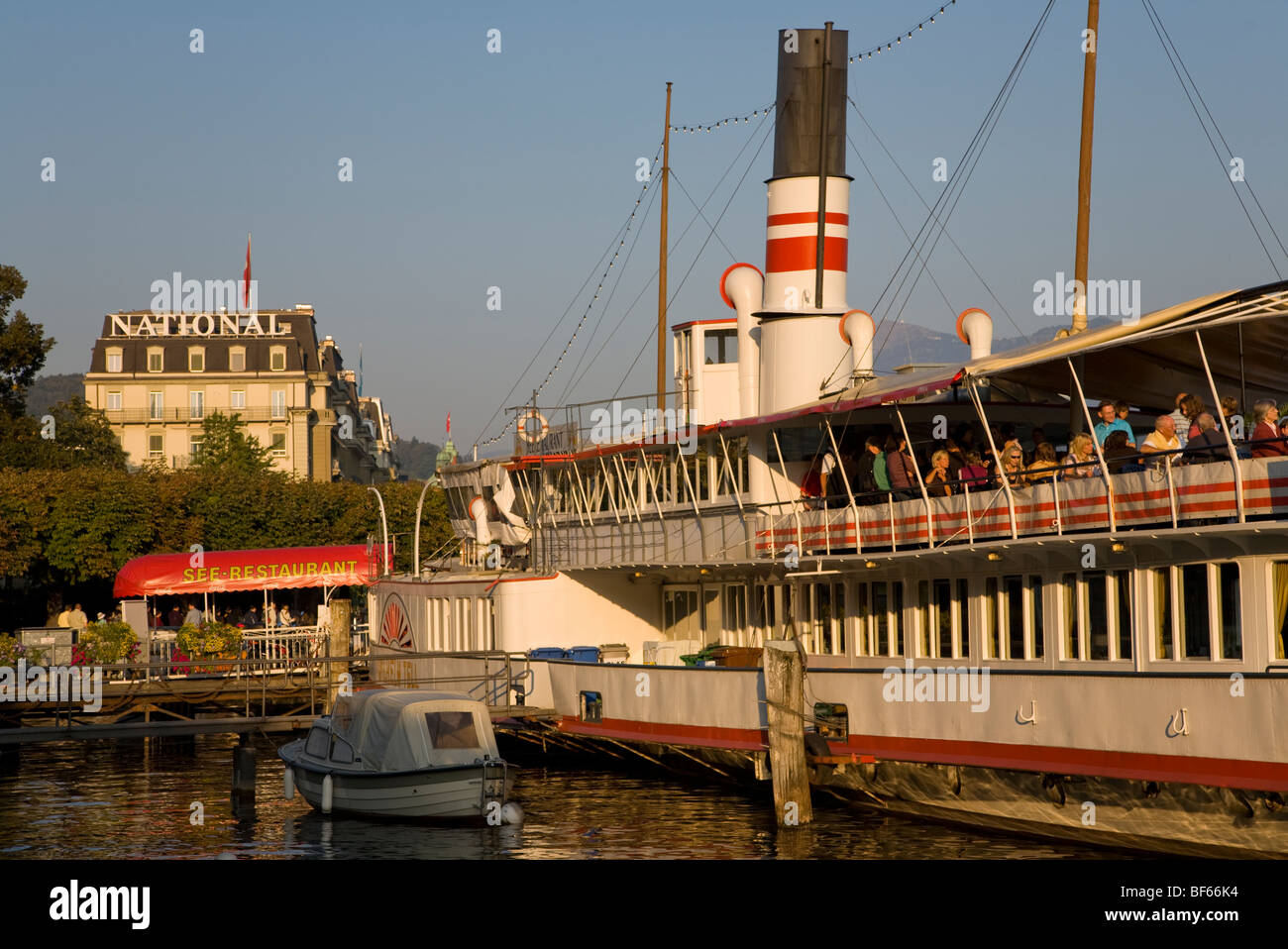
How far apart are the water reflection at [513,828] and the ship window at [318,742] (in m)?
1.01

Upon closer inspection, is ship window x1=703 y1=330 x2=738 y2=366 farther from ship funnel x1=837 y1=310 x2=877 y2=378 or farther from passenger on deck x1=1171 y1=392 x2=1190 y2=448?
passenger on deck x1=1171 y1=392 x2=1190 y2=448

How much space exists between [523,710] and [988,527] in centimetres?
1170

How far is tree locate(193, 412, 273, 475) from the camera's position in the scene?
10194 cm

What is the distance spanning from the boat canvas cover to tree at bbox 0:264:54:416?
6038cm

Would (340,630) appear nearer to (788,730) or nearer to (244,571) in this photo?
(244,571)

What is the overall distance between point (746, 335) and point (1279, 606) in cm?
1602

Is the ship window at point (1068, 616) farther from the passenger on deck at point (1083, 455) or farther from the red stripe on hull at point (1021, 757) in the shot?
the red stripe on hull at point (1021, 757)

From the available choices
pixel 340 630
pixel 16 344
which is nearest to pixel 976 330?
pixel 340 630

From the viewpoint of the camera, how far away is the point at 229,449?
10450 cm

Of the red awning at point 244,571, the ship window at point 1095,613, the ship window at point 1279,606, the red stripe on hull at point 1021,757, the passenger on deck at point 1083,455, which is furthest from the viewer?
the red awning at point 244,571

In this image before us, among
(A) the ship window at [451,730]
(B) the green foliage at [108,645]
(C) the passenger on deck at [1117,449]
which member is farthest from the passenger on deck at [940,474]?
(B) the green foliage at [108,645]

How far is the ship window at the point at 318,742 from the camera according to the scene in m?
25.0
